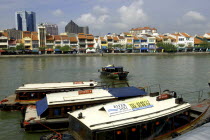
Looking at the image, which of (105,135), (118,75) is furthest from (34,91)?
(118,75)

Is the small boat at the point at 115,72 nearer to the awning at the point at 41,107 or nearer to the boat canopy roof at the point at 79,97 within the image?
the boat canopy roof at the point at 79,97

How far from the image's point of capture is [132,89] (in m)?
13.1

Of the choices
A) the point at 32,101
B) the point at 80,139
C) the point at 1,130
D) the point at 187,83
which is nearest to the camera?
the point at 80,139

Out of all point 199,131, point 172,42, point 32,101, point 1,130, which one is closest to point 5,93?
point 32,101

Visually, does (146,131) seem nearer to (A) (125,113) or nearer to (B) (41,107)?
(A) (125,113)

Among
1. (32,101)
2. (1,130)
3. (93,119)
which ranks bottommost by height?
(1,130)

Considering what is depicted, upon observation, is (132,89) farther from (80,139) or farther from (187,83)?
(187,83)

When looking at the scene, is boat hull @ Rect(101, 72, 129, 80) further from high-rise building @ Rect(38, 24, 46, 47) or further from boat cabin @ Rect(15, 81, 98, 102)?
high-rise building @ Rect(38, 24, 46, 47)

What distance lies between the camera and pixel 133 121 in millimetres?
6898

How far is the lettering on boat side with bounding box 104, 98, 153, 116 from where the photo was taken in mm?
7284

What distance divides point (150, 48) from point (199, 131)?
83.7 meters

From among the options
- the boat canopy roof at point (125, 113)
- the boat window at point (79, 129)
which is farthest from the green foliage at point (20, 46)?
the boat window at point (79, 129)

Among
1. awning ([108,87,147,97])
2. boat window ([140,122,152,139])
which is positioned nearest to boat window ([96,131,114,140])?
boat window ([140,122,152,139])

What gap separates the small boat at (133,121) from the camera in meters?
6.55
